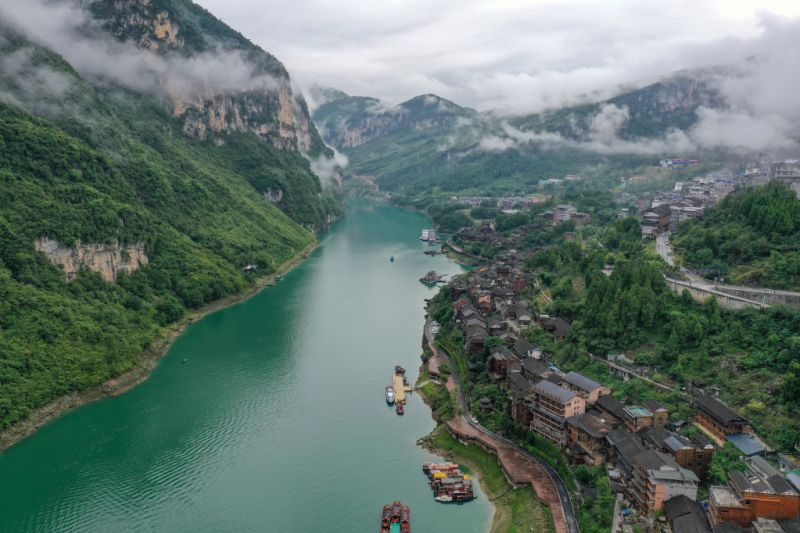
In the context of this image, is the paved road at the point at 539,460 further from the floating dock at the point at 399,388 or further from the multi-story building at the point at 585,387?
the multi-story building at the point at 585,387

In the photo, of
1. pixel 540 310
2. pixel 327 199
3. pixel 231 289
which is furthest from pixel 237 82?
pixel 540 310

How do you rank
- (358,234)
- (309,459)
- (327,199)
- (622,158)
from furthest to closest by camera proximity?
(622,158) → (327,199) → (358,234) → (309,459)

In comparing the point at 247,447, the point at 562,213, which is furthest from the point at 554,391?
the point at 562,213

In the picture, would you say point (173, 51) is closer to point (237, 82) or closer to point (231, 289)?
point (237, 82)

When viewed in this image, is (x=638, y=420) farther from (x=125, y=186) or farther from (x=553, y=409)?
(x=125, y=186)

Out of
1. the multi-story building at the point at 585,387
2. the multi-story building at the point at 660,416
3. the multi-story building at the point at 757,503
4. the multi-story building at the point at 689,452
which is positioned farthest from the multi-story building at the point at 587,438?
the multi-story building at the point at 757,503

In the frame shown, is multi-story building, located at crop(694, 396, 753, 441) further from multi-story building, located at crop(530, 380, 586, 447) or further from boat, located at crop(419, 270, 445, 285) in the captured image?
boat, located at crop(419, 270, 445, 285)

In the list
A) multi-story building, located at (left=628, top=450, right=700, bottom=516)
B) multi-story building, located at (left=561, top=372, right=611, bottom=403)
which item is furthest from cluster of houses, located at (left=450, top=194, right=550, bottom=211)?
multi-story building, located at (left=628, top=450, right=700, bottom=516)

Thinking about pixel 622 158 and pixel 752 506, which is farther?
pixel 622 158
